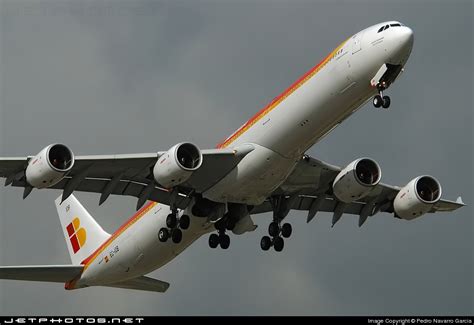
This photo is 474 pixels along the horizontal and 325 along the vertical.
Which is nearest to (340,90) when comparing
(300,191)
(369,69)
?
(369,69)

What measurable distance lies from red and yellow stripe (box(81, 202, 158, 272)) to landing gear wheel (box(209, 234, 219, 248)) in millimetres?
2896

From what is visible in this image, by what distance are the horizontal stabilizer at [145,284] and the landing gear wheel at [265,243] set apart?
21.7 ft

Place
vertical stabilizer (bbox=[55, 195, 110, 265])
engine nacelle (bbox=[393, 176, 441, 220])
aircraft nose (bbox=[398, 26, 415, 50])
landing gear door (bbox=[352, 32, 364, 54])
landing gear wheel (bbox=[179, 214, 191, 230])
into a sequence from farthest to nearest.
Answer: vertical stabilizer (bbox=[55, 195, 110, 265]) < engine nacelle (bbox=[393, 176, 441, 220]) < landing gear wheel (bbox=[179, 214, 191, 230]) < landing gear door (bbox=[352, 32, 364, 54]) < aircraft nose (bbox=[398, 26, 415, 50])

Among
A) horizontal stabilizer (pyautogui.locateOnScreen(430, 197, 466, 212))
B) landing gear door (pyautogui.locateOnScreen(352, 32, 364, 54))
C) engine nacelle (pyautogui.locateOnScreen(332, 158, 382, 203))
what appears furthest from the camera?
horizontal stabilizer (pyautogui.locateOnScreen(430, 197, 466, 212))

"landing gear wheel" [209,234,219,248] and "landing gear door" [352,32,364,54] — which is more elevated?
"landing gear door" [352,32,364,54]

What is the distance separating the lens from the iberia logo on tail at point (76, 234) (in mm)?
54406

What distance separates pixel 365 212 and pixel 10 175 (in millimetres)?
16768

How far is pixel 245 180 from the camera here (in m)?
43.4

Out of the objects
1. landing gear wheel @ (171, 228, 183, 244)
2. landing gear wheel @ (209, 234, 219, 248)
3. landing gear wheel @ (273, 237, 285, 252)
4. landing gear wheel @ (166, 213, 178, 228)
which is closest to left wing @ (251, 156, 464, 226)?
landing gear wheel @ (273, 237, 285, 252)

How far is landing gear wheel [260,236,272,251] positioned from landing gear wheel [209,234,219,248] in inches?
75.7

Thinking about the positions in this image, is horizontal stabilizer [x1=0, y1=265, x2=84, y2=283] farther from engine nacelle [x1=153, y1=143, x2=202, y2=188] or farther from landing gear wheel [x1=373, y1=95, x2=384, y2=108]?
landing gear wheel [x1=373, y1=95, x2=384, y2=108]

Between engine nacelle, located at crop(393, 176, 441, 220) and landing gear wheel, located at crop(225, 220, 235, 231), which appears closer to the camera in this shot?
landing gear wheel, located at crop(225, 220, 235, 231)

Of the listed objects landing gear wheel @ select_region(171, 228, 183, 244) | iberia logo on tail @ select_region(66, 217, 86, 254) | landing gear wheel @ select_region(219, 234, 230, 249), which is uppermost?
iberia logo on tail @ select_region(66, 217, 86, 254)

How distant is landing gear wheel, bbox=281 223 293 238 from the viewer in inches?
1890
